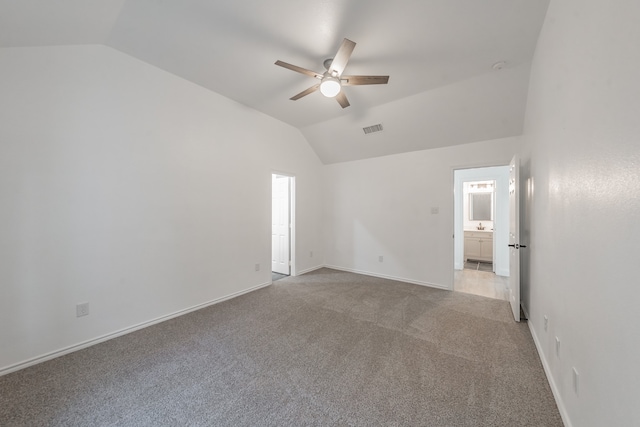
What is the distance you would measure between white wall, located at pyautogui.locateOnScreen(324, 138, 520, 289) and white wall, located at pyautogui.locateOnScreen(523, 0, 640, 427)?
2000mm

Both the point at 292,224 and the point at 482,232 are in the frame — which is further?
the point at 482,232

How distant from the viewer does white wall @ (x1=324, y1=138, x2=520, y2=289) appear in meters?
4.10

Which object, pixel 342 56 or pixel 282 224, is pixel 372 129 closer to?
pixel 342 56

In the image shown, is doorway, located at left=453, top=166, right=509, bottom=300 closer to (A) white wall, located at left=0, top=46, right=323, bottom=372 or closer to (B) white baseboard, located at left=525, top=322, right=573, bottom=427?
(B) white baseboard, located at left=525, top=322, right=573, bottom=427

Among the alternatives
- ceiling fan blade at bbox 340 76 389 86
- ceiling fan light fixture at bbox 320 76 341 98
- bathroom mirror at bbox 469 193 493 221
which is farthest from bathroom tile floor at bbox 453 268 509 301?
ceiling fan light fixture at bbox 320 76 341 98

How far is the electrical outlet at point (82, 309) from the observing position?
2338mm

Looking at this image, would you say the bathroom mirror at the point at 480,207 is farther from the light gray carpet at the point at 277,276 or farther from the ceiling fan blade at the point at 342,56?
the ceiling fan blade at the point at 342,56

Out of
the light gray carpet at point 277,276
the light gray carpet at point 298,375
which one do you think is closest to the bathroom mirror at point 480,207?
the light gray carpet at point 298,375

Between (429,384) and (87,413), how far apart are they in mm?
2450

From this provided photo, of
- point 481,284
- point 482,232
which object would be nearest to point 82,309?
point 481,284

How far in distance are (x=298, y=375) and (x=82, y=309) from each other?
2.27 m

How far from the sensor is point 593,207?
1196mm

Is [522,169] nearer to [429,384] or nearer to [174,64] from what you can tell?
[429,384]

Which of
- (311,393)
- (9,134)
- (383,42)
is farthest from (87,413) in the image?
(383,42)
